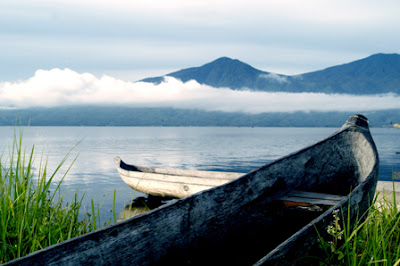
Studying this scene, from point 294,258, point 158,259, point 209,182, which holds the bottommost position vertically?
point 209,182

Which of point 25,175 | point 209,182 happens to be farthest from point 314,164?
point 209,182

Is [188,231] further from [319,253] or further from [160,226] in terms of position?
[319,253]

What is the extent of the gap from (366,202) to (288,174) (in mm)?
1008

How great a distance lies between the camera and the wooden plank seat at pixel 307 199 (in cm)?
427

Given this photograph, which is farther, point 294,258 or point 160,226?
point 160,226

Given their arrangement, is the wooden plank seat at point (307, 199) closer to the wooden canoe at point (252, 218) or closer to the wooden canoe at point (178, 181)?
the wooden canoe at point (252, 218)

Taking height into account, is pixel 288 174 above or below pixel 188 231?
above

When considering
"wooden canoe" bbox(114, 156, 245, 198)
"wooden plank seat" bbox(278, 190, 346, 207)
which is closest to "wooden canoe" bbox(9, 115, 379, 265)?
"wooden plank seat" bbox(278, 190, 346, 207)

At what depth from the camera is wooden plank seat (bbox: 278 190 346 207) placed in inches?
168

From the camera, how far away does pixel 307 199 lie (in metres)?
4.41

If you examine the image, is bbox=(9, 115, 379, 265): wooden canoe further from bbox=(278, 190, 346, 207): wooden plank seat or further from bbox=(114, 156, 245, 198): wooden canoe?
bbox=(114, 156, 245, 198): wooden canoe

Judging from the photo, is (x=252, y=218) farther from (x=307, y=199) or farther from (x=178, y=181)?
(x=178, y=181)

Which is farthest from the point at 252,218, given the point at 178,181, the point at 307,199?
the point at 178,181

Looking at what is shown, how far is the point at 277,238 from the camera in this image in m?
4.40
